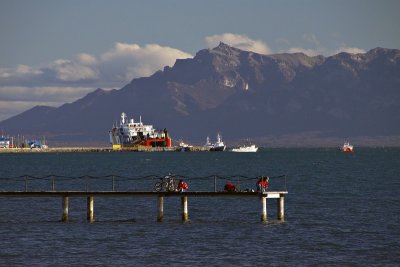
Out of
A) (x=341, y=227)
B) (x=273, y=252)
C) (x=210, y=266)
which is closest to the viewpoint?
(x=210, y=266)

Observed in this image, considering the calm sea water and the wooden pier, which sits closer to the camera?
the calm sea water

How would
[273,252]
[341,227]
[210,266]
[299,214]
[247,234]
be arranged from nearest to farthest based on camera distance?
[210,266], [273,252], [247,234], [341,227], [299,214]

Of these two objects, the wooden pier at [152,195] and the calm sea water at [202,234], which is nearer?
the calm sea water at [202,234]

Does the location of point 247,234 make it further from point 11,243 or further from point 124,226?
point 11,243

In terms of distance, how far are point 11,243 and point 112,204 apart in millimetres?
28333

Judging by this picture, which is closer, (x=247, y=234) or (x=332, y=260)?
(x=332, y=260)

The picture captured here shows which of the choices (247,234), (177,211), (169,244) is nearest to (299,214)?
(177,211)

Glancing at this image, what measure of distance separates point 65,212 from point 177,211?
1220 centimetres

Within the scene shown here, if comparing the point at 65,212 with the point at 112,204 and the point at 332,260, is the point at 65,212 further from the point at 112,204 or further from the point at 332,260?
the point at 332,260

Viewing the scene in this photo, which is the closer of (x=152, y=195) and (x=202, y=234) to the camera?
(x=202, y=234)

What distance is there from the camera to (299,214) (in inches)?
2874

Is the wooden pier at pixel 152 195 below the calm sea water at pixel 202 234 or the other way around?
the other way around

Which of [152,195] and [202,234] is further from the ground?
[152,195]

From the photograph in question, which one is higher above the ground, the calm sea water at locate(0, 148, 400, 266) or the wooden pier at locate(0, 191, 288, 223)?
the wooden pier at locate(0, 191, 288, 223)
